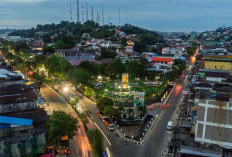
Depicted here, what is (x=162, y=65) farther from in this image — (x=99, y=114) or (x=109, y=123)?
(x=109, y=123)

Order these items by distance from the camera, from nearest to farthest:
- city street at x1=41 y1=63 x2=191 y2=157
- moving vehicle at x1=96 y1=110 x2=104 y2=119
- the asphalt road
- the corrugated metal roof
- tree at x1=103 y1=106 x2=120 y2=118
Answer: the corrugated metal roof → the asphalt road → city street at x1=41 y1=63 x2=191 y2=157 → tree at x1=103 y1=106 x2=120 y2=118 → moving vehicle at x1=96 y1=110 x2=104 y2=119

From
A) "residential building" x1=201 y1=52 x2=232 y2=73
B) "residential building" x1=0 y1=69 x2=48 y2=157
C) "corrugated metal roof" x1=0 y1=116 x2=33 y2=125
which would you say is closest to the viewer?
"residential building" x1=0 y1=69 x2=48 y2=157

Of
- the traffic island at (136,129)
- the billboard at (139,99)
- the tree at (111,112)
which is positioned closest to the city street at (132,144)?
the traffic island at (136,129)

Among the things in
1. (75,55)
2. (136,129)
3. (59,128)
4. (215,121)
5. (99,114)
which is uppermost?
(75,55)

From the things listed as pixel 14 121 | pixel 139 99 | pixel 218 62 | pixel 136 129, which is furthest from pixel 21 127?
pixel 218 62

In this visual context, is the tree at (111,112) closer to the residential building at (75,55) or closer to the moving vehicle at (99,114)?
the moving vehicle at (99,114)

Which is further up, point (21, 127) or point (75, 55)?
point (75, 55)

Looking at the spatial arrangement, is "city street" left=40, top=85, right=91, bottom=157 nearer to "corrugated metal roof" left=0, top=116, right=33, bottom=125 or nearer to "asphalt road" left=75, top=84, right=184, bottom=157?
"asphalt road" left=75, top=84, right=184, bottom=157

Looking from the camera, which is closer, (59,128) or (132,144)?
(59,128)

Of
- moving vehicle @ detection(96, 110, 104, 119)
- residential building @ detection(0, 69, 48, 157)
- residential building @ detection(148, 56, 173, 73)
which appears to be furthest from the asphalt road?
residential building @ detection(148, 56, 173, 73)

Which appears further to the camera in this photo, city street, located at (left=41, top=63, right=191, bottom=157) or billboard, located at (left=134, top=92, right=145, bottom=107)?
billboard, located at (left=134, top=92, right=145, bottom=107)

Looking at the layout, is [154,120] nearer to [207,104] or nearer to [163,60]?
[207,104]

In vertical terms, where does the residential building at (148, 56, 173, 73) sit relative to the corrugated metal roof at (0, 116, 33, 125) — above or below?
above
